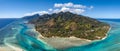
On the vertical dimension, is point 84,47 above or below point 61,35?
below

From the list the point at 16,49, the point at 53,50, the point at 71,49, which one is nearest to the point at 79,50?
the point at 71,49

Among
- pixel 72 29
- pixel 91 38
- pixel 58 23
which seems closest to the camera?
pixel 91 38

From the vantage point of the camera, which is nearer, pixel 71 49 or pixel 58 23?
pixel 71 49

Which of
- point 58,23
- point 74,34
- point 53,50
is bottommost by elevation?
point 53,50

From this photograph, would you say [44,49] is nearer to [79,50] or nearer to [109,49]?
[79,50]

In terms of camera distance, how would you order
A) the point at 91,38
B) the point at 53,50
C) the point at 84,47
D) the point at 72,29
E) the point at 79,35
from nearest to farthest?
the point at 53,50 → the point at 84,47 → the point at 91,38 → the point at 79,35 → the point at 72,29

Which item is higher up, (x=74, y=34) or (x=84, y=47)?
(x=74, y=34)

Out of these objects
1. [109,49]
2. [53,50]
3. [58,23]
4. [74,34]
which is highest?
[58,23]

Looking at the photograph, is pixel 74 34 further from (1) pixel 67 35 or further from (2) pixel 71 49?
(2) pixel 71 49

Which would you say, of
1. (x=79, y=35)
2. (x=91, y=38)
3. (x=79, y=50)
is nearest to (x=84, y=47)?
(x=79, y=50)
